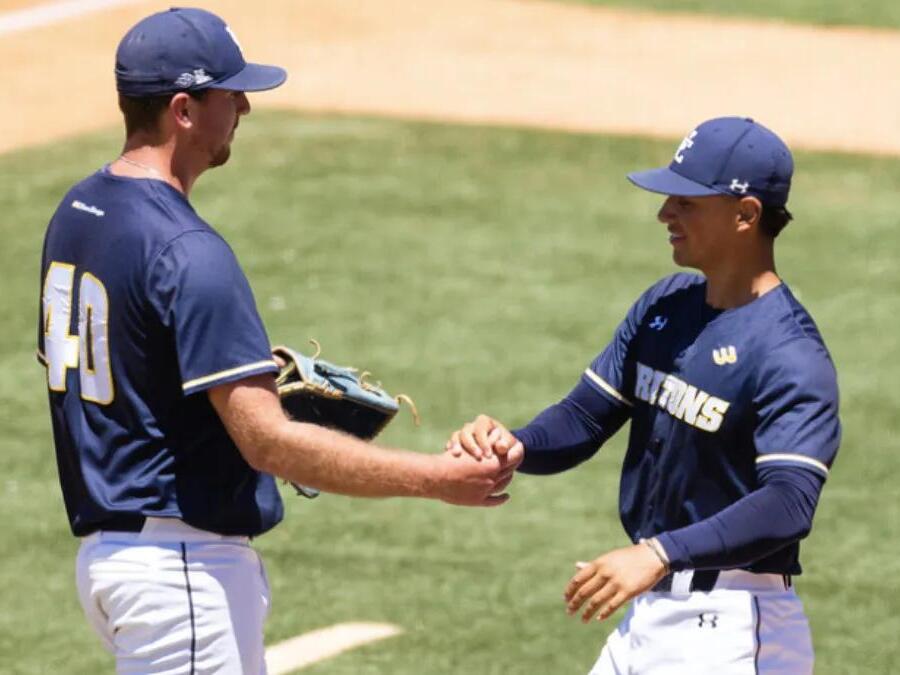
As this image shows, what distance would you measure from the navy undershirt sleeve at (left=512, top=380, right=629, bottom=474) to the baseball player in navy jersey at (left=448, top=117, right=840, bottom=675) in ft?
0.46

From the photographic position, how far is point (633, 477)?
17.9 feet

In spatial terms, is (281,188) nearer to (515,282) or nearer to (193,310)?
(515,282)

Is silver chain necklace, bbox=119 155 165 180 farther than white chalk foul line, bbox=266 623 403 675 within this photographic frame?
No

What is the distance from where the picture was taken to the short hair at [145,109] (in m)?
5.12

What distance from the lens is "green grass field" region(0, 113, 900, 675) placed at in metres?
7.86

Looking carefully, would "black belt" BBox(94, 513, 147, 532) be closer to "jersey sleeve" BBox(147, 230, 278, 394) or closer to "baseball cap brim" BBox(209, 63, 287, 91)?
"jersey sleeve" BBox(147, 230, 278, 394)

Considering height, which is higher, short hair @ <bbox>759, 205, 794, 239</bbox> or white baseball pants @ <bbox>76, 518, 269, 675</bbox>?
short hair @ <bbox>759, 205, 794, 239</bbox>

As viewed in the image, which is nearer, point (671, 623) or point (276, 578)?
point (671, 623)

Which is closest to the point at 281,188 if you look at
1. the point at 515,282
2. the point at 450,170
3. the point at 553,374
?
the point at 450,170

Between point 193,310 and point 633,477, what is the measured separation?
1345mm

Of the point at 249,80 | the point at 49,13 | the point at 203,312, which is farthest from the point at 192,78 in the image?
the point at 49,13

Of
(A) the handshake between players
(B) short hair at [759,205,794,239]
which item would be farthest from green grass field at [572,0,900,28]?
(A) the handshake between players

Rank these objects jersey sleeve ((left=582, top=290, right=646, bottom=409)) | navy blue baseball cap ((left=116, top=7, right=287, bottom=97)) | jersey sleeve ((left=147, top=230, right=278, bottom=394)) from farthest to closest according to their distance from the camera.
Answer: jersey sleeve ((left=582, top=290, right=646, bottom=409))
navy blue baseball cap ((left=116, top=7, right=287, bottom=97))
jersey sleeve ((left=147, top=230, right=278, bottom=394))

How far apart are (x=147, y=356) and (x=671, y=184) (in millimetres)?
1478
